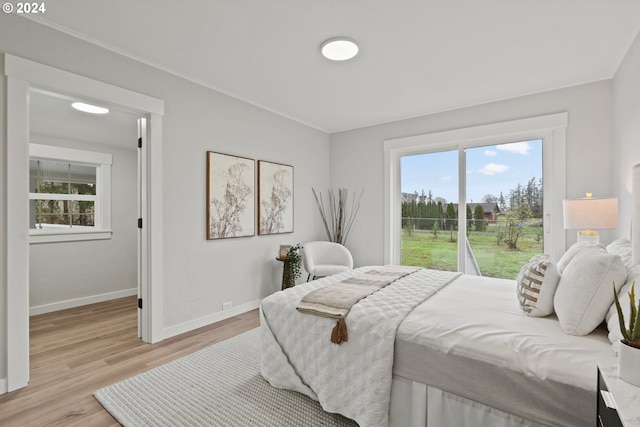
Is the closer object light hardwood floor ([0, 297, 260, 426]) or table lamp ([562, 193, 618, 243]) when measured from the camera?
light hardwood floor ([0, 297, 260, 426])

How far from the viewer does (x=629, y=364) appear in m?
0.98

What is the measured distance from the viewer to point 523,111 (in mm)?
3510

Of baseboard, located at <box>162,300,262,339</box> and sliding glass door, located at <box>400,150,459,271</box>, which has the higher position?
sliding glass door, located at <box>400,150,459,271</box>

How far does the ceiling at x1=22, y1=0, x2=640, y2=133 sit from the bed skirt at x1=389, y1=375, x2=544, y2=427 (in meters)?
2.28

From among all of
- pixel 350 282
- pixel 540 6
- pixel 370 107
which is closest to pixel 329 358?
pixel 350 282

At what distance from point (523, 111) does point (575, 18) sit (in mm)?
1474

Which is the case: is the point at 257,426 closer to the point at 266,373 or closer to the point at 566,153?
the point at 266,373

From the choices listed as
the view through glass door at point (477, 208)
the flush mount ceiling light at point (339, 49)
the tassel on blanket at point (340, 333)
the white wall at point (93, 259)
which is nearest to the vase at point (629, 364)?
the tassel on blanket at point (340, 333)

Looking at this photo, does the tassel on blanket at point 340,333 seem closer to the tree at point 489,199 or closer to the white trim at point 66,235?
the tree at point 489,199

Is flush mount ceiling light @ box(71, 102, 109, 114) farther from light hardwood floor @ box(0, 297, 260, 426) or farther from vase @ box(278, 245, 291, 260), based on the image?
vase @ box(278, 245, 291, 260)

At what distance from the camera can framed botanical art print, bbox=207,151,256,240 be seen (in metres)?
3.32

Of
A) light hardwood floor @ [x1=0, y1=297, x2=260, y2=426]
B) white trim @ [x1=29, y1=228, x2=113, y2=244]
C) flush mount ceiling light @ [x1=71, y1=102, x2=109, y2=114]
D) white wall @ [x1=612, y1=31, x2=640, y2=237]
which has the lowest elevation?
light hardwood floor @ [x1=0, y1=297, x2=260, y2=426]

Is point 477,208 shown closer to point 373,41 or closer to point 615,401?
point 373,41

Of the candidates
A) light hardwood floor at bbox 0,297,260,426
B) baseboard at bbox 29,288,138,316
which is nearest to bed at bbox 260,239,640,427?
light hardwood floor at bbox 0,297,260,426
